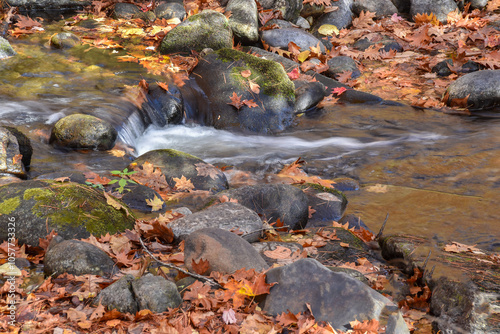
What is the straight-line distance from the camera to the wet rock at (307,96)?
8422 millimetres

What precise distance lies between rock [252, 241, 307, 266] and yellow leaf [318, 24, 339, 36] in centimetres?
929

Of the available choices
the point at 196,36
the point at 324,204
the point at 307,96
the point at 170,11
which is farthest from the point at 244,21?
the point at 324,204

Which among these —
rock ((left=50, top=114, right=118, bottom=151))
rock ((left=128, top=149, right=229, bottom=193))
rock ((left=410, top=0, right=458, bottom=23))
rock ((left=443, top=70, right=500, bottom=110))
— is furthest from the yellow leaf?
rock ((left=128, top=149, right=229, bottom=193))

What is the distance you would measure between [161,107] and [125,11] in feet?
16.6

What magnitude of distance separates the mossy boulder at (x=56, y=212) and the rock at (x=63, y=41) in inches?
256

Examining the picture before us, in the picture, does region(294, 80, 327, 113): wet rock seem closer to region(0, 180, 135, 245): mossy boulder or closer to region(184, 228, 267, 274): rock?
region(0, 180, 135, 245): mossy boulder

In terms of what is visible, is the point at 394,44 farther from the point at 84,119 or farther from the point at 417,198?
the point at 84,119

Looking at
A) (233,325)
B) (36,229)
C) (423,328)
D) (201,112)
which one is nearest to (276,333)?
(233,325)

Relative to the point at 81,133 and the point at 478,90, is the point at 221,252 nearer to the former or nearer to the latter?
the point at 81,133

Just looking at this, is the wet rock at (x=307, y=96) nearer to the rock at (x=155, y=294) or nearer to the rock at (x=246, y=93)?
the rock at (x=246, y=93)

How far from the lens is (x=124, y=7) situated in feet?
37.9

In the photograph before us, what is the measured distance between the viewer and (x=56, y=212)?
11.9ft

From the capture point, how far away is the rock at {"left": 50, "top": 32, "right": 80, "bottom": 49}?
932 centimetres

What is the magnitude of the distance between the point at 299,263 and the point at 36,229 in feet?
7.20
